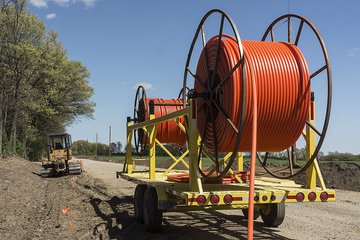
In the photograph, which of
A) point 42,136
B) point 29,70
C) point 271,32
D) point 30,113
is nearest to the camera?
point 271,32

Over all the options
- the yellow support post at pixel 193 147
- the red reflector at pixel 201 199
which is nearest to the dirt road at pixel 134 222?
the yellow support post at pixel 193 147

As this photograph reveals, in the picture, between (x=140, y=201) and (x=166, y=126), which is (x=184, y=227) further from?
(x=166, y=126)

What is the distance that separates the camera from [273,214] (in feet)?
28.2

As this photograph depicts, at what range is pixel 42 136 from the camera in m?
47.4

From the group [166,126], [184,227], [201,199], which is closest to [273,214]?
[184,227]

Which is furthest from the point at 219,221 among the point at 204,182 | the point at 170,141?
the point at 170,141

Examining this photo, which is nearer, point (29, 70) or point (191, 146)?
point (191, 146)

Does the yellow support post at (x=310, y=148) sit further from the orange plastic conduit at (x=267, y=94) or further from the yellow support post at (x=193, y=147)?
the yellow support post at (x=193, y=147)

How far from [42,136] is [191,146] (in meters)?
43.4

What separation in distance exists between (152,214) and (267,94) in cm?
308

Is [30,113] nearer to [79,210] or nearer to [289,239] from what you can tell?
[79,210]

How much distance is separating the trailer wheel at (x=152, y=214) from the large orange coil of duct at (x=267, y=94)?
69.8 inches

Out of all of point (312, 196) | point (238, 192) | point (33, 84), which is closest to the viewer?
point (238, 192)

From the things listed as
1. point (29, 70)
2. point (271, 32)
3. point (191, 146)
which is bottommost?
point (191, 146)
